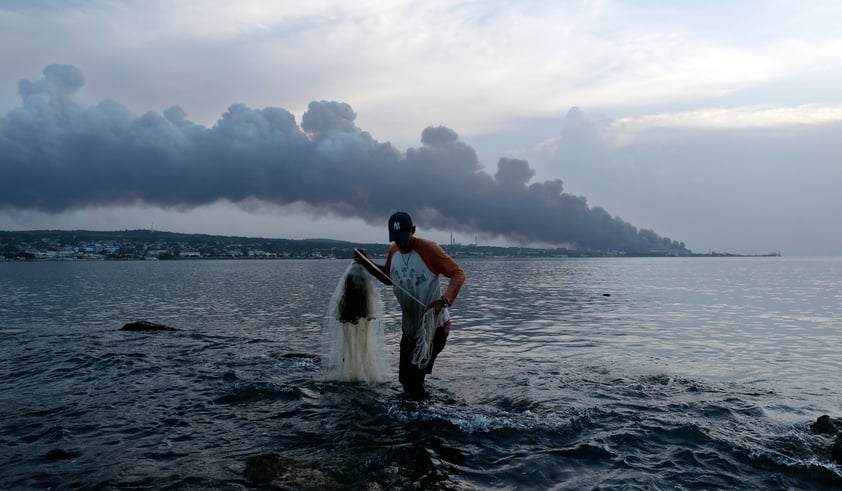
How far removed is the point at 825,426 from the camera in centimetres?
909

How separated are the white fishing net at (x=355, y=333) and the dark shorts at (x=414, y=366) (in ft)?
4.25

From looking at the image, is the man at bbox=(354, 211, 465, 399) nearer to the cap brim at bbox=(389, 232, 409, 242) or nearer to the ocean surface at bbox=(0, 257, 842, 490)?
the cap brim at bbox=(389, 232, 409, 242)

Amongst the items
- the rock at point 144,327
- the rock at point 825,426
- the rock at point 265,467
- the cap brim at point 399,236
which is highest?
the cap brim at point 399,236

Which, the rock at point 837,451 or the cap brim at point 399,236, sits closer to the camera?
the rock at point 837,451

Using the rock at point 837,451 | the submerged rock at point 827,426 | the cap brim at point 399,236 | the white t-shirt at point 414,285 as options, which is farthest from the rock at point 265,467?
the submerged rock at point 827,426

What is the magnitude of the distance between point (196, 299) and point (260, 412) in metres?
36.7

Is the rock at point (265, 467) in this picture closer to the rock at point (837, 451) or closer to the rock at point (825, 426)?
the rock at point (837, 451)

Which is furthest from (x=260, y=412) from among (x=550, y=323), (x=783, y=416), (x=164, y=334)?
(x=550, y=323)

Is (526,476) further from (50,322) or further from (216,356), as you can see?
(50,322)

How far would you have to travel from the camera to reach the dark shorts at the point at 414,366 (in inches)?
385

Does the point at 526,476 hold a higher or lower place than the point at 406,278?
lower

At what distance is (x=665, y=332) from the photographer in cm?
2423

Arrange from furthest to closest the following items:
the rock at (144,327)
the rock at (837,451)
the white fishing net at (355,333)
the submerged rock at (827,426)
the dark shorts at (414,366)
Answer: the rock at (144,327)
the white fishing net at (355,333)
the dark shorts at (414,366)
the submerged rock at (827,426)
the rock at (837,451)

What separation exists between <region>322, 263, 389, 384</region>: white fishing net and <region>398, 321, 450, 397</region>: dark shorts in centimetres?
130
